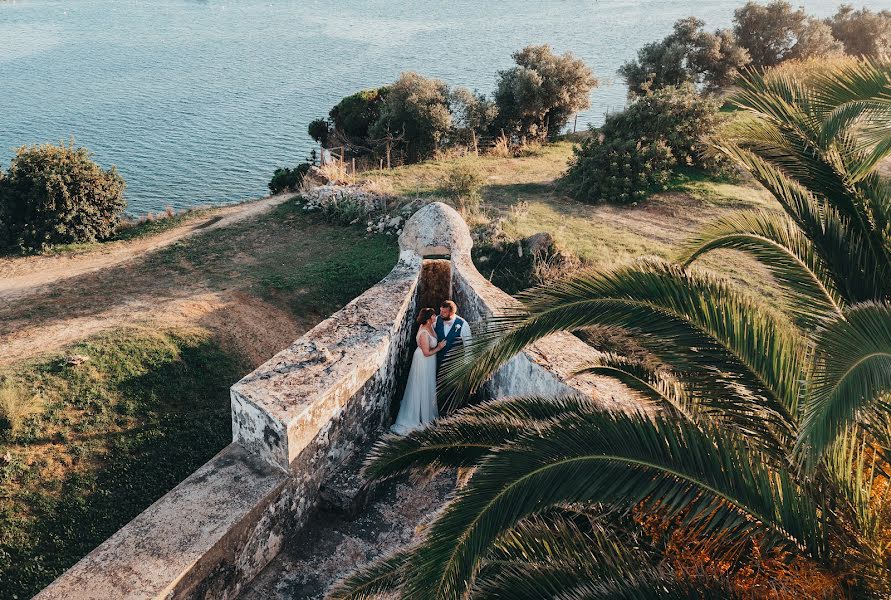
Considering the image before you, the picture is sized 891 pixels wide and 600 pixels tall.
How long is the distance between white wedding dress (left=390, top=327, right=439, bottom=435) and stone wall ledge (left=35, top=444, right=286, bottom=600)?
173 centimetres

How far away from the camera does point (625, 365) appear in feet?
15.4

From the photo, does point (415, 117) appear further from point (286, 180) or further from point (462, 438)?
point (462, 438)

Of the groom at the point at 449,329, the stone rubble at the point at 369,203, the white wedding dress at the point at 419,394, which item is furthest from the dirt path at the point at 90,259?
the groom at the point at 449,329

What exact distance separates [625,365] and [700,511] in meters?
1.81

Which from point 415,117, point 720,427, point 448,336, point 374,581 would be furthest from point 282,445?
point 415,117

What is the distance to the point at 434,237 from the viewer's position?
820 centimetres

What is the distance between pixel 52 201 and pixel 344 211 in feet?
23.4

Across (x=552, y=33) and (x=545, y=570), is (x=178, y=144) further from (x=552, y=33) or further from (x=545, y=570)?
(x=552, y=33)

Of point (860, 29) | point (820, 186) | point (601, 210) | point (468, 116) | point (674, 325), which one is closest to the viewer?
point (674, 325)

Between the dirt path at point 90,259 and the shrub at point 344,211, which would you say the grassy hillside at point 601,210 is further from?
the dirt path at point 90,259

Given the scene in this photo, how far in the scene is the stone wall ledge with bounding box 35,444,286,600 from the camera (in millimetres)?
4398

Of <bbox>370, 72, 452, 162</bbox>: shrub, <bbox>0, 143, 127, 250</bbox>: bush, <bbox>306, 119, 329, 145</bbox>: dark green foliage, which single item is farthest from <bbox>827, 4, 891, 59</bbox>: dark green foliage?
<bbox>0, 143, 127, 250</bbox>: bush

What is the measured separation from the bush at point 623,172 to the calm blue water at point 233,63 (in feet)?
48.0

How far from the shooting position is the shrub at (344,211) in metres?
14.8
